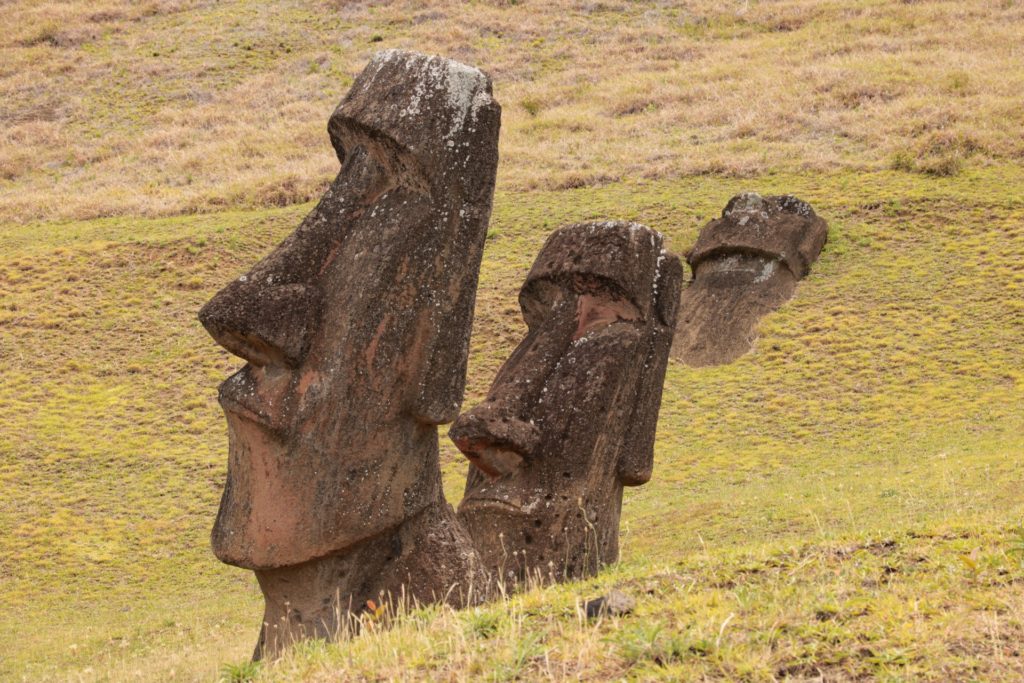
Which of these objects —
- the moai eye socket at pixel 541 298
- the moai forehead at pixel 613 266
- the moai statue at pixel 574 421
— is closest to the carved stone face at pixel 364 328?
the moai statue at pixel 574 421

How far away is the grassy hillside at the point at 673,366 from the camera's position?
5992 millimetres

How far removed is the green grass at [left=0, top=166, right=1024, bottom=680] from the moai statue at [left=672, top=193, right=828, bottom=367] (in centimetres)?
46

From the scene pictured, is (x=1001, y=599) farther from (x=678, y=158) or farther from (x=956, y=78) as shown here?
(x=956, y=78)

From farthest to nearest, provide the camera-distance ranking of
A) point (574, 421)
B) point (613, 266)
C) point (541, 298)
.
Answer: point (541, 298) < point (613, 266) < point (574, 421)

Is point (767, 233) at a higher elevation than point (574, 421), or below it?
below

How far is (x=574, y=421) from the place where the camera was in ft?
35.3

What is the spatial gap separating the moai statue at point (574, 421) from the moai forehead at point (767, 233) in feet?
45.6

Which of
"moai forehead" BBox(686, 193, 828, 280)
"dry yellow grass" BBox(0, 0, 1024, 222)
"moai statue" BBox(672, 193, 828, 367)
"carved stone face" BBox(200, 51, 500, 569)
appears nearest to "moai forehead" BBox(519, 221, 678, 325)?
"carved stone face" BBox(200, 51, 500, 569)

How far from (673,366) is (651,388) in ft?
38.3

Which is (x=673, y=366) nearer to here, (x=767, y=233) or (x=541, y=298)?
(x=767, y=233)

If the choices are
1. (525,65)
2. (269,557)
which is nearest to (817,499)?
(269,557)

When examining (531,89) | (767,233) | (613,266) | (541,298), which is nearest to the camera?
(613,266)

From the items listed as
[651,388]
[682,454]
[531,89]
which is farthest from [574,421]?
[531,89]

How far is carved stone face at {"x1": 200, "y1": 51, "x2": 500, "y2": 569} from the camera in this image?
26.5 feet
